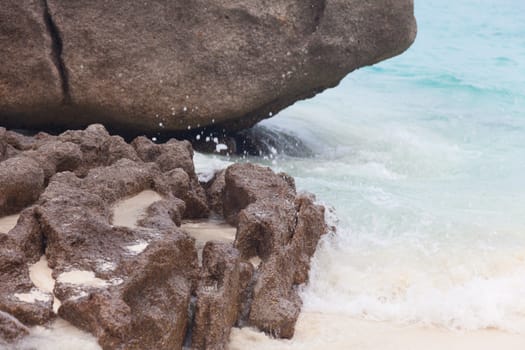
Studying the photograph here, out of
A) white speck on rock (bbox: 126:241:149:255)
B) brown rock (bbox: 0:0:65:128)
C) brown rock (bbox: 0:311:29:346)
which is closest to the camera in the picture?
brown rock (bbox: 0:311:29:346)

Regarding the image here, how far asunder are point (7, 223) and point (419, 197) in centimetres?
302

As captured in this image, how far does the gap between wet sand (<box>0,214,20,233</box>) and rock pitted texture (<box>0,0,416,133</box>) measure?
220cm

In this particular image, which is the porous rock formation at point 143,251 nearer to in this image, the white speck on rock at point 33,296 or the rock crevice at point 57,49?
the white speck on rock at point 33,296

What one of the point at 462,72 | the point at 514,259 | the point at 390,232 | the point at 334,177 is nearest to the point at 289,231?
the point at 390,232

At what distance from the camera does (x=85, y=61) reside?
546cm

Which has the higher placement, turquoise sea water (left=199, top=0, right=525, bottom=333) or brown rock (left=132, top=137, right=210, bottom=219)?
brown rock (left=132, top=137, right=210, bottom=219)

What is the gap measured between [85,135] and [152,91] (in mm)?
1497

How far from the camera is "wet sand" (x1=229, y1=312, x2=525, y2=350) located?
3.05 meters

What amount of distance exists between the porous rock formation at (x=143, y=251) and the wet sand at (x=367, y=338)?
73mm

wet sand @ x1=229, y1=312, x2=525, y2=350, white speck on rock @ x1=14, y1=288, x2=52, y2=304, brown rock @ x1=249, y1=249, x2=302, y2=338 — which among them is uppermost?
white speck on rock @ x1=14, y1=288, x2=52, y2=304

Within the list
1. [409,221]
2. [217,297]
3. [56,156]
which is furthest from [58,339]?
[409,221]

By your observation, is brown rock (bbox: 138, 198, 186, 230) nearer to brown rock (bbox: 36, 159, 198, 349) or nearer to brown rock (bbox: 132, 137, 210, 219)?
brown rock (bbox: 36, 159, 198, 349)

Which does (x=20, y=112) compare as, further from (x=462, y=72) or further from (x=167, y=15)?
(x=462, y=72)

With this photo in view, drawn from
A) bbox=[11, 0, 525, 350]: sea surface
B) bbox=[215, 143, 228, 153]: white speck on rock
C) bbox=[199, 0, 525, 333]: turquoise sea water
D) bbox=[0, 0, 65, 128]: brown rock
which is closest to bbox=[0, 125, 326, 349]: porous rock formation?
bbox=[11, 0, 525, 350]: sea surface
